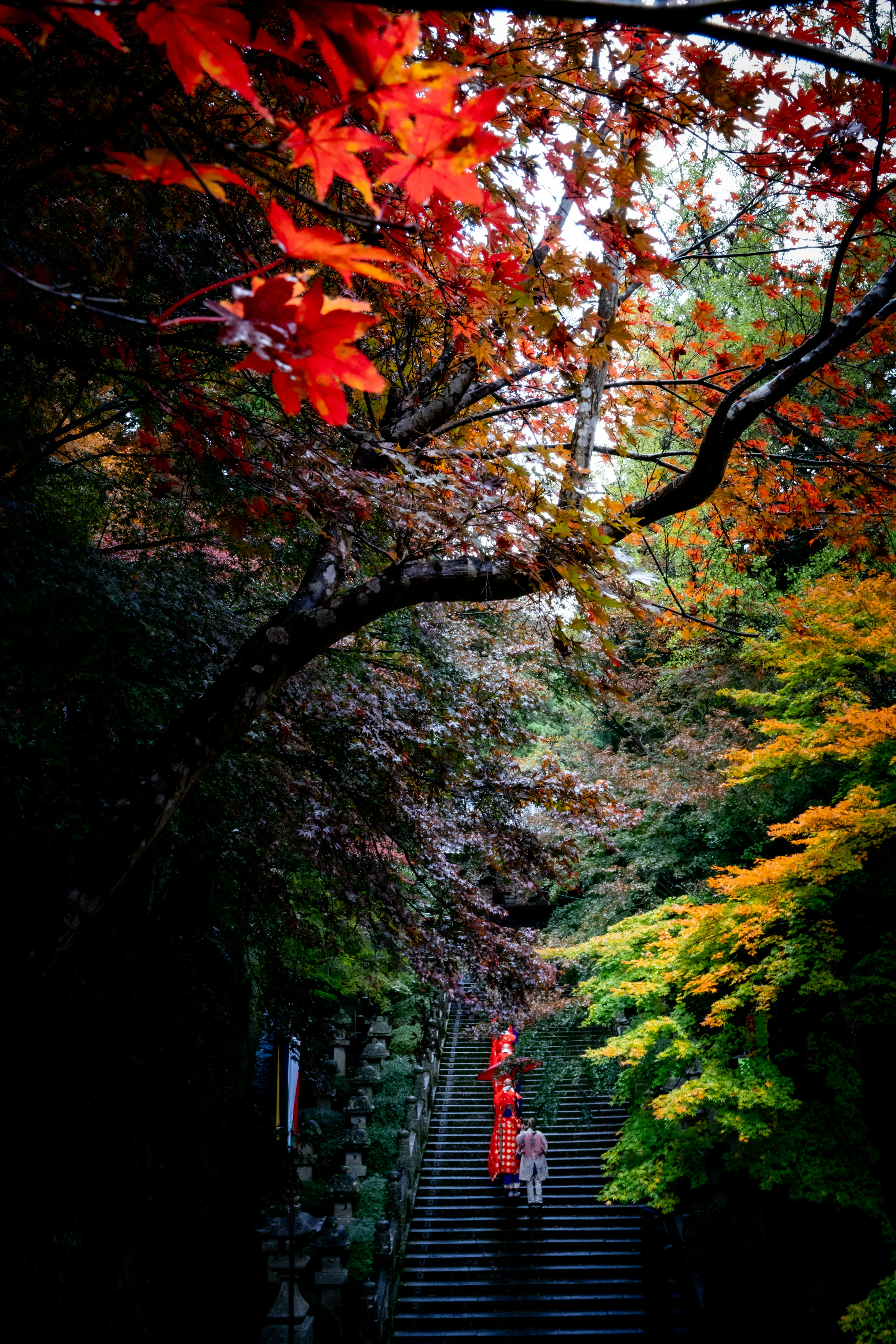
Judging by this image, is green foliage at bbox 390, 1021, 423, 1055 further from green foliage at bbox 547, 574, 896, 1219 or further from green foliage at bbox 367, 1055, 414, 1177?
green foliage at bbox 547, 574, 896, 1219

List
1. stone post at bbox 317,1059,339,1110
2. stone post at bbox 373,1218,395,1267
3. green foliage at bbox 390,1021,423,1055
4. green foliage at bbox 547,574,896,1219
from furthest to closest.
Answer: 1. green foliage at bbox 390,1021,423,1055
2. stone post at bbox 317,1059,339,1110
3. stone post at bbox 373,1218,395,1267
4. green foliage at bbox 547,574,896,1219

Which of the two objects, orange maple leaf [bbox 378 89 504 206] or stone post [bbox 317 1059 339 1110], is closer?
orange maple leaf [bbox 378 89 504 206]

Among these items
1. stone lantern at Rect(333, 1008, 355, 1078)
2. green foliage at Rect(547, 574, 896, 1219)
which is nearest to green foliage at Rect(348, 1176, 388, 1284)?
stone lantern at Rect(333, 1008, 355, 1078)

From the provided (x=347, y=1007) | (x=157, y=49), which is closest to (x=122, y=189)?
(x=157, y=49)

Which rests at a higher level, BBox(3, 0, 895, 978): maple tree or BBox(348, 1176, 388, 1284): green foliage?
BBox(3, 0, 895, 978): maple tree

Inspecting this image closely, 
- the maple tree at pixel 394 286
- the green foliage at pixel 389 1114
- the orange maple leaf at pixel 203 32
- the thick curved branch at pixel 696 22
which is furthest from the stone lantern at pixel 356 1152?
the thick curved branch at pixel 696 22

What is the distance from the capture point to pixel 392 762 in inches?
194

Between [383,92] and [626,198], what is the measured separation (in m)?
1.95

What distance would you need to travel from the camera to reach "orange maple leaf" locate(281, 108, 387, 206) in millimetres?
1082

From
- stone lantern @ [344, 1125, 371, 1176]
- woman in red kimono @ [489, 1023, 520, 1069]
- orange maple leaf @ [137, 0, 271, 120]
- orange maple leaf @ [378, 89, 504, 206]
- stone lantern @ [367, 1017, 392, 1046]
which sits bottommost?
stone lantern @ [344, 1125, 371, 1176]

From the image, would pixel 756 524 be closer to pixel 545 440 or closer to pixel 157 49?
pixel 545 440

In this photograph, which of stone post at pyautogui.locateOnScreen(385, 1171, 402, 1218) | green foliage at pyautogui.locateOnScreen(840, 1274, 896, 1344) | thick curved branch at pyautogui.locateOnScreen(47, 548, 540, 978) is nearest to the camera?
thick curved branch at pyautogui.locateOnScreen(47, 548, 540, 978)

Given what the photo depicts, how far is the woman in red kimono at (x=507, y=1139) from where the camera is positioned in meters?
9.44

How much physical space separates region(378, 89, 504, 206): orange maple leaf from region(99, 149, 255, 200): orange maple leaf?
0.24 meters
